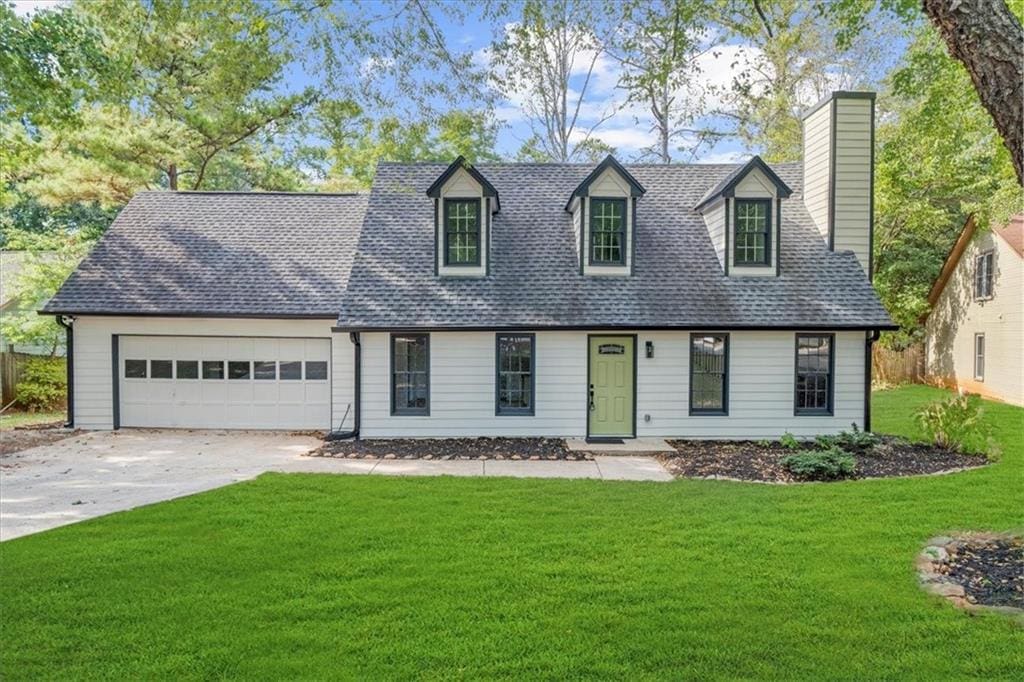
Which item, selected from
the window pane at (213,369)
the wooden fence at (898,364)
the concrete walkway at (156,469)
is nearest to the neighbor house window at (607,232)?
the concrete walkway at (156,469)

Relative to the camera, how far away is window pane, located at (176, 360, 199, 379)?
44.8 ft

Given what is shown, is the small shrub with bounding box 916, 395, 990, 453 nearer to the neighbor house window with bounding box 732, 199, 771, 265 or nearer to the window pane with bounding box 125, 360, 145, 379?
the neighbor house window with bounding box 732, 199, 771, 265

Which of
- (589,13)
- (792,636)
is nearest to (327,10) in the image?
(589,13)

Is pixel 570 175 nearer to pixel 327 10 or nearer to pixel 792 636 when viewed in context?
pixel 327 10

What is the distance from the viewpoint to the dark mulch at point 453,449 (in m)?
10.8

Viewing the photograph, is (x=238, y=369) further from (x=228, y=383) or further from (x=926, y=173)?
(x=926, y=173)

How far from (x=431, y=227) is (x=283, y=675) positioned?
36.8 ft

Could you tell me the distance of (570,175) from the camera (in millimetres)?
15133

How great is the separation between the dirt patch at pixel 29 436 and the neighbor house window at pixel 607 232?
11953 mm

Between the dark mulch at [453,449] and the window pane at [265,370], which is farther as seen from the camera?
the window pane at [265,370]

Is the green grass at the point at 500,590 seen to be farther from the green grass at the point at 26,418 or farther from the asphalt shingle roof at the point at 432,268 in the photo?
the green grass at the point at 26,418

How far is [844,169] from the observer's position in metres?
12.9

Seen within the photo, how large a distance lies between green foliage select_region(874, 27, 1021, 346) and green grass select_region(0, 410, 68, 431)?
1949cm

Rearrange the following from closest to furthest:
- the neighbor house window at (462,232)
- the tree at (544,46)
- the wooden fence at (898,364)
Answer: the tree at (544,46) → the neighbor house window at (462,232) → the wooden fence at (898,364)
